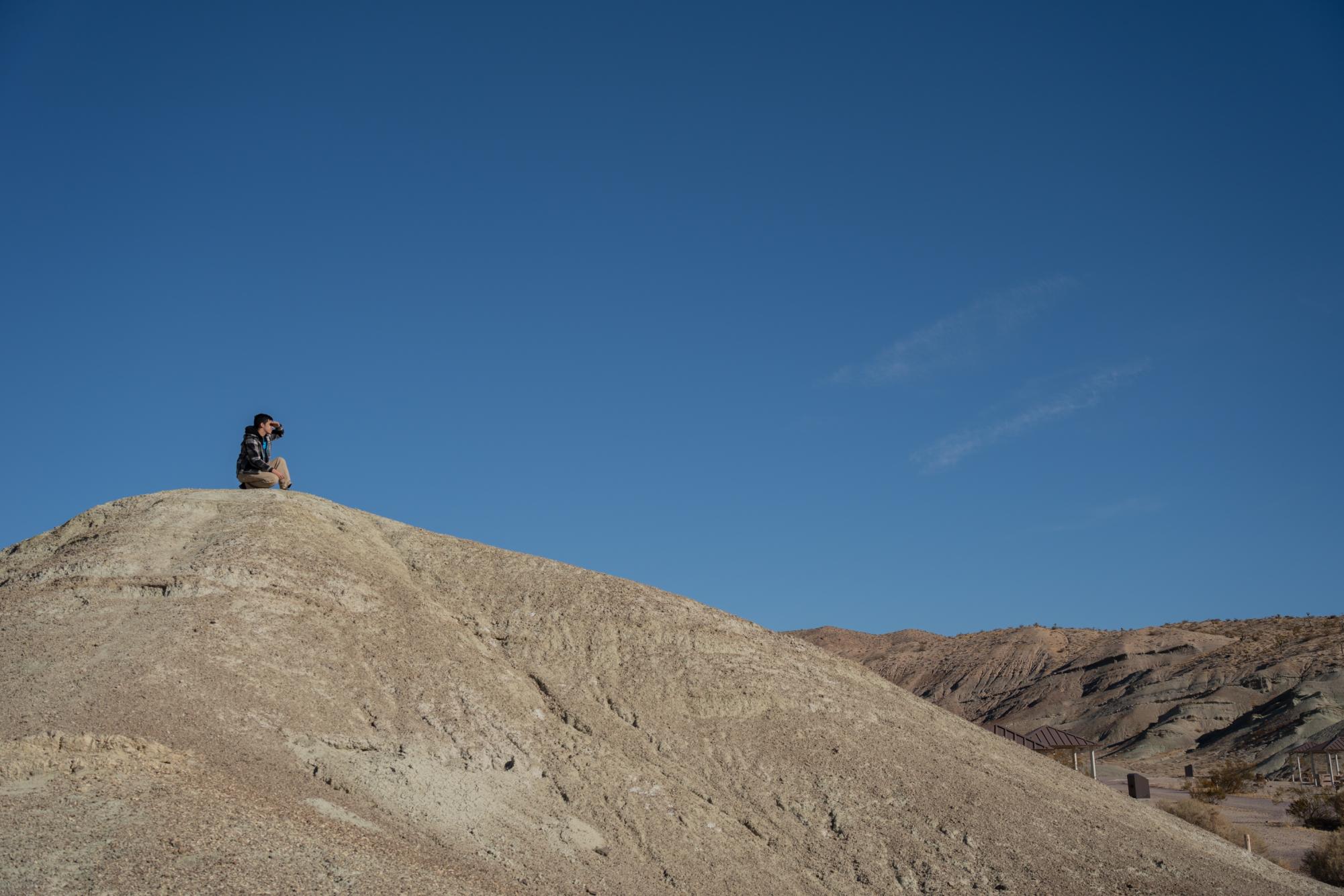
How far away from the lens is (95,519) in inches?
630

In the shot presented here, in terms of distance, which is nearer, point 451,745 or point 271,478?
point 451,745

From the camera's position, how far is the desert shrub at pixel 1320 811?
1174 inches

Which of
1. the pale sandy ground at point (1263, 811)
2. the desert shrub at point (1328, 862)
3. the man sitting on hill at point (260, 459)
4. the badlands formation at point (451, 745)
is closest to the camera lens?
the badlands formation at point (451, 745)

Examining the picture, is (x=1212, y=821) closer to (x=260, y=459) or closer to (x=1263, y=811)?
(x=1263, y=811)

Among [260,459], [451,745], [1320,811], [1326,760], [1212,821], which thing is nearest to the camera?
[451,745]

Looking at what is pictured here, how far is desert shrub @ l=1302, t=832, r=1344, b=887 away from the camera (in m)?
19.6

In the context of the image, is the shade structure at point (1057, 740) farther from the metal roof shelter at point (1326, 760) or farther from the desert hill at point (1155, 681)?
the desert hill at point (1155, 681)

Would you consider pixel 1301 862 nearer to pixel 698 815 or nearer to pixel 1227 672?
pixel 698 815

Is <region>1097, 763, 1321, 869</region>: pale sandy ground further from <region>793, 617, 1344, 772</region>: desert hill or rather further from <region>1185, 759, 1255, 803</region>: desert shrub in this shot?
<region>793, 617, 1344, 772</region>: desert hill

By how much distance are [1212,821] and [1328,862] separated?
14.3 feet

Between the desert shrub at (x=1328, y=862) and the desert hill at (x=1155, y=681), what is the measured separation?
102 feet

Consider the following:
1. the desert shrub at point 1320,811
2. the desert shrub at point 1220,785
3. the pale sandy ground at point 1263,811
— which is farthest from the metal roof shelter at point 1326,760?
the desert shrub at point 1320,811

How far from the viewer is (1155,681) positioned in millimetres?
65375

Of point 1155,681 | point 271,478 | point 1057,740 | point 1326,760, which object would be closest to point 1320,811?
point 1057,740
